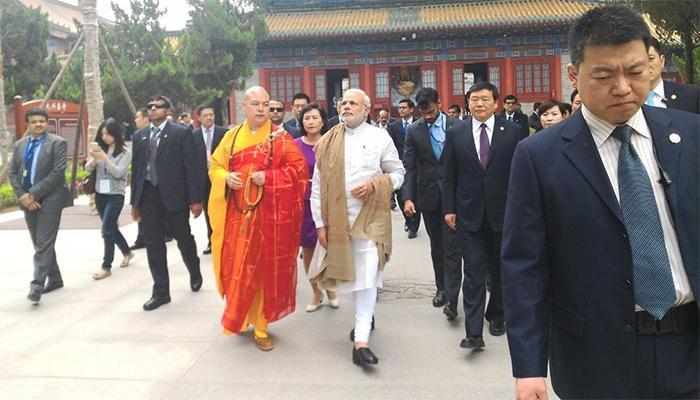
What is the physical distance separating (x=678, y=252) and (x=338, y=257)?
2.41 m

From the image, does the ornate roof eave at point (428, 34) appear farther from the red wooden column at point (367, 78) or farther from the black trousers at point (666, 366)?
the black trousers at point (666, 366)

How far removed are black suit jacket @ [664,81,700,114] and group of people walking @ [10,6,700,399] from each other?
3 cm

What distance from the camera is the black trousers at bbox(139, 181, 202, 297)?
5086mm

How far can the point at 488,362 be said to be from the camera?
3.71 m

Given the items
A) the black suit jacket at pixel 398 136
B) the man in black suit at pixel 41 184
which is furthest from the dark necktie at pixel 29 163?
the black suit jacket at pixel 398 136

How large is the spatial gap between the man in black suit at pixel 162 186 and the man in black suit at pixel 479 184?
7.53 feet

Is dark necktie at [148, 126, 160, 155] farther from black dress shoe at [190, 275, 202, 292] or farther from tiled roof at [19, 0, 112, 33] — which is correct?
tiled roof at [19, 0, 112, 33]

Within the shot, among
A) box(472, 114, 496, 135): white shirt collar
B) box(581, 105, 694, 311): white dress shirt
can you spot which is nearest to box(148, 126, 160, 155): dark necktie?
box(472, 114, 496, 135): white shirt collar

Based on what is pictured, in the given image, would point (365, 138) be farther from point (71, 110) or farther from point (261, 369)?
point (71, 110)

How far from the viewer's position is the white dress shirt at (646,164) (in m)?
1.71

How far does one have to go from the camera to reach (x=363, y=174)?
13.1 feet

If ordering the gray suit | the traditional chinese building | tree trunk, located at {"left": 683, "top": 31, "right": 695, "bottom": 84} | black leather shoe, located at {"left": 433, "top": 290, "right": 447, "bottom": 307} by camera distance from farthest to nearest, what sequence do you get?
the traditional chinese building
tree trunk, located at {"left": 683, "top": 31, "right": 695, "bottom": 84}
the gray suit
black leather shoe, located at {"left": 433, "top": 290, "right": 447, "bottom": 307}

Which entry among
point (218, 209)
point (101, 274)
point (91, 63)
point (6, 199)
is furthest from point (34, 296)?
point (6, 199)

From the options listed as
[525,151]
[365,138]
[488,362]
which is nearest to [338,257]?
[365,138]
